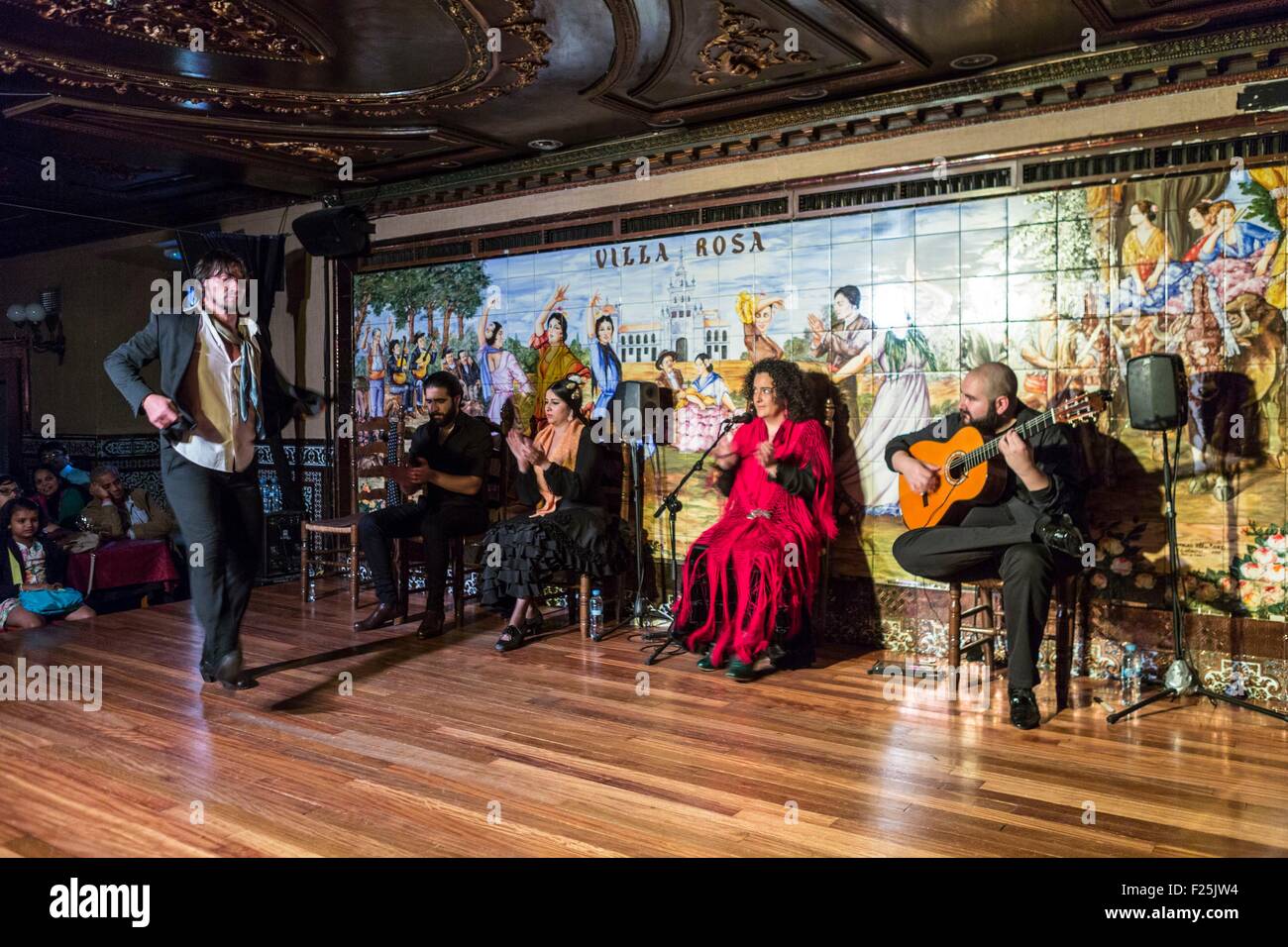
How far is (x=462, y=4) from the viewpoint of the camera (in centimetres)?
447

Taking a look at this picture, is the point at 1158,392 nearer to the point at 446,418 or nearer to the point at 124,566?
the point at 446,418

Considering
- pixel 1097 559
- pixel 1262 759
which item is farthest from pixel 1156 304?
pixel 1262 759

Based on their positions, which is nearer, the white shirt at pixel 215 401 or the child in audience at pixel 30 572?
the white shirt at pixel 215 401

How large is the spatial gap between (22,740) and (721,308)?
4.11 meters

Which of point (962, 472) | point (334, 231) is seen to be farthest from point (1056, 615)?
point (334, 231)

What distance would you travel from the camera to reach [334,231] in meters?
7.53

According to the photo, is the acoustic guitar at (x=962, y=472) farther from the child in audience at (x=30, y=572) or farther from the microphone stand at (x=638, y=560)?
the child in audience at (x=30, y=572)

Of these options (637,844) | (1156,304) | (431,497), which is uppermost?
(1156,304)

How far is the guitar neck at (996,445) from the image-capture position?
4.30m

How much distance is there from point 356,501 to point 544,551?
9.62 ft

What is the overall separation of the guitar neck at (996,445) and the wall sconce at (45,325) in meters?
8.92

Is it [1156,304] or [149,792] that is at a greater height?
[1156,304]

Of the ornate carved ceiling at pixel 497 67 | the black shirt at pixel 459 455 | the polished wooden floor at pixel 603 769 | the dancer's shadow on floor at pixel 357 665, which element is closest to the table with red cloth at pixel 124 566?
the polished wooden floor at pixel 603 769

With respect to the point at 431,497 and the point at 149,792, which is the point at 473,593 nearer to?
the point at 431,497
